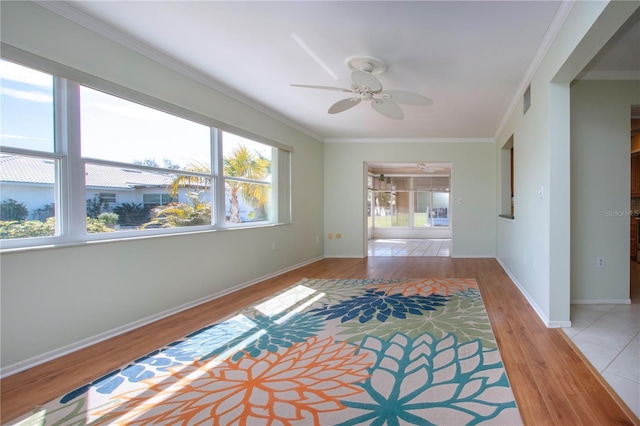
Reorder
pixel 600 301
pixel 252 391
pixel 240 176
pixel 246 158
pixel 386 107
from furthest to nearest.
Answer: pixel 246 158
pixel 240 176
pixel 386 107
pixel 600 301
pixel 252 391

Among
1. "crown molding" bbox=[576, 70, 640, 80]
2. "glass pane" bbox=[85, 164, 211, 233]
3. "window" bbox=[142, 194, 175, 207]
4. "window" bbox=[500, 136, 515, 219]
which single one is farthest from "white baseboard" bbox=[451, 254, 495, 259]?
"window" bbox=[142, 194, 175, 207]

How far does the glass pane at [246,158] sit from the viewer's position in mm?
3988

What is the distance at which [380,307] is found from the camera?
3.25 m

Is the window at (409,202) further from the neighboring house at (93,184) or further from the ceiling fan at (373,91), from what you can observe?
the neighboring house at (93,184)

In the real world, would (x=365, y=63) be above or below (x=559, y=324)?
above

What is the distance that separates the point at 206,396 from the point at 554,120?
3.32 meters

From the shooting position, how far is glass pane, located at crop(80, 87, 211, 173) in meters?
2.52

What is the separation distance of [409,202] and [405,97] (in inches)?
330

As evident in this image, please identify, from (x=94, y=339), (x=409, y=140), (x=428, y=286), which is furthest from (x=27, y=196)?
(x=409, y=140)

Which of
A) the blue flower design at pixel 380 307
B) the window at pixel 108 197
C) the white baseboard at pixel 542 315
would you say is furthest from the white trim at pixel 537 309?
the window at pixel 108 197

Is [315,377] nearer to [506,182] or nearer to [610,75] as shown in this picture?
[610,75]

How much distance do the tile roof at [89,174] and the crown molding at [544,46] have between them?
363 centimetres

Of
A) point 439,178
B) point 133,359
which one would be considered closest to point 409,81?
point 133,359

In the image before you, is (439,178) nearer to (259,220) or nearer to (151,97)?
(259,220)
